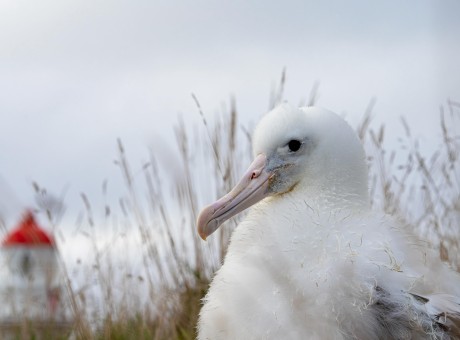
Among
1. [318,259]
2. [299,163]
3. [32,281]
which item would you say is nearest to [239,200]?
[299,163]

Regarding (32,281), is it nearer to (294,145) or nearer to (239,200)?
(239,200)

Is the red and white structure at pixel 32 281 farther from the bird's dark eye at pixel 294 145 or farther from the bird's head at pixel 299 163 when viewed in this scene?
the bird's dark eye at pixel 294 145

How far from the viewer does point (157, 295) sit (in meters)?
4.88

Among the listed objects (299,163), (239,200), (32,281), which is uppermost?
(299,163)

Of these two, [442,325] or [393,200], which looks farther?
[393,200]

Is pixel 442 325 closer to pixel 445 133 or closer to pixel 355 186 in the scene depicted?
pixel 355 186

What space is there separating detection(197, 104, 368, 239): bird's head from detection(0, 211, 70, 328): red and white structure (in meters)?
1.18

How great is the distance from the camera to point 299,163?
11.5 ft

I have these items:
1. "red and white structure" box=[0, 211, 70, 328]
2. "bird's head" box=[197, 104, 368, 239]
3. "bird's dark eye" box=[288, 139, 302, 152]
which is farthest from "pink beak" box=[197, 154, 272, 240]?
"red and white structure" box=[0, 211, 70, 328]

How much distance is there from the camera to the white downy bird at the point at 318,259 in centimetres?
290

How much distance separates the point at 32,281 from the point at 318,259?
2.31m

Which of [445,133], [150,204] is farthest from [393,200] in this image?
[150,204]

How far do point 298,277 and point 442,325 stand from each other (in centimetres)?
45

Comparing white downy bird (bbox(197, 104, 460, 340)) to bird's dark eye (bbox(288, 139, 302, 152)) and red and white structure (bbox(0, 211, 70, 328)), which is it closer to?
bird's dark eye (bbox(288, 139, 302, 152))
